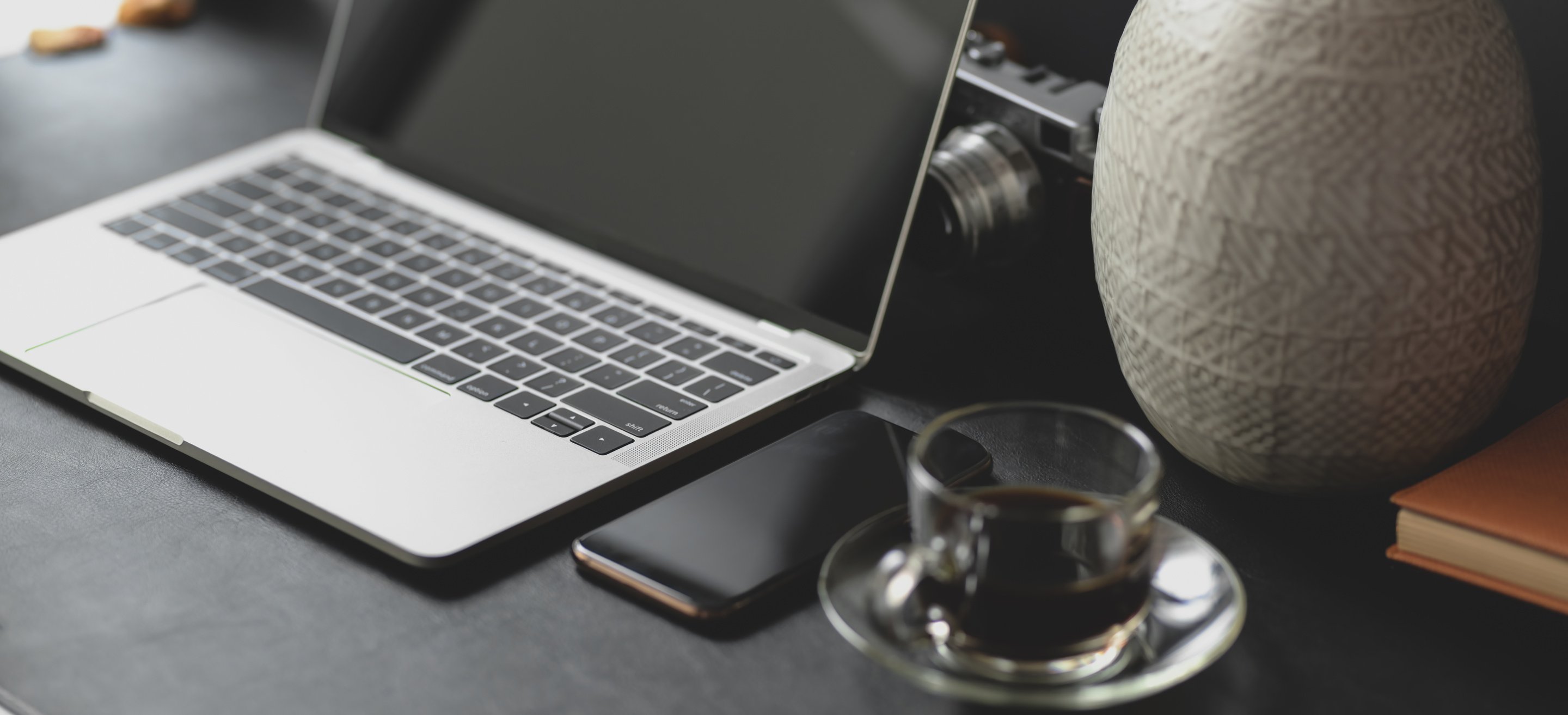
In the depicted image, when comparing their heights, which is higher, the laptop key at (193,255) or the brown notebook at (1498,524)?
the brown notebook at (1498,524)

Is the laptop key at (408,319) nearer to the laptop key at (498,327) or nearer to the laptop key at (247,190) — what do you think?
the laptop key at (498,327)

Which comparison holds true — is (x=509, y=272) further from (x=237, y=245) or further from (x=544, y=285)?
(x=237, y=245)

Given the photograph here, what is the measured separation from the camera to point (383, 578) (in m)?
0.56

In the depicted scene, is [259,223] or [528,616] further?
[259,223]

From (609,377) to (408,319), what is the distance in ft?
0.44

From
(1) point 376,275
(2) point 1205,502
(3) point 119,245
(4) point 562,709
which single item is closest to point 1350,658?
(2) point 1205,502

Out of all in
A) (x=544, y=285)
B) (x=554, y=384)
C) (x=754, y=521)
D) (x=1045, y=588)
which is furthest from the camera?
(x=544, y=285)

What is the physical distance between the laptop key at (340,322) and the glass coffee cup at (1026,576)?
0.32 m

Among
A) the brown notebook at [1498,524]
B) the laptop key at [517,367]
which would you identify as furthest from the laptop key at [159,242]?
the brown notebook at [1498,524]

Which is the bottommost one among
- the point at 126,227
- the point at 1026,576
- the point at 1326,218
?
the point at 126,227

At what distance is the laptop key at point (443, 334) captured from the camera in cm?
71

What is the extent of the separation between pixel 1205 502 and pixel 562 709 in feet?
0.94

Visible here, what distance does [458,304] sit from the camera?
2.47 feet

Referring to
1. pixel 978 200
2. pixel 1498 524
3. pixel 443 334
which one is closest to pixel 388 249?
pixel 443 334
